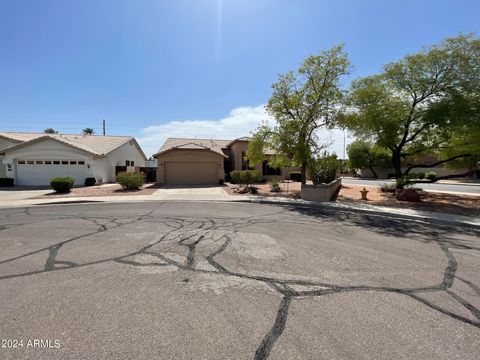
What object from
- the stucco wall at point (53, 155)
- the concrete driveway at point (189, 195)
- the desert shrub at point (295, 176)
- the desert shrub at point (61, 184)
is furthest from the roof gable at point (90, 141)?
the desert shrub at point (295, 176)

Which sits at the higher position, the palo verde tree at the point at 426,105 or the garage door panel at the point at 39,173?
the palo verde tree at the point at 426,105

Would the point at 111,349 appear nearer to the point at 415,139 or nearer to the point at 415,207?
the point at 415,207

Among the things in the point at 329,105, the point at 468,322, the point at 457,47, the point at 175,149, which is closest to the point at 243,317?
the point at 468,322

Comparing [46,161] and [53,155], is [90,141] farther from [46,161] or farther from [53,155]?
[46,161]

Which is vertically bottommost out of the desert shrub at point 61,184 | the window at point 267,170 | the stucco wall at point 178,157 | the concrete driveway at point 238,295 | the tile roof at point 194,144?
the concrete driveway at point 238,295

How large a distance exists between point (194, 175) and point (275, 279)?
2249 centimetres

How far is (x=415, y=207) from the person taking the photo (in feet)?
41.9

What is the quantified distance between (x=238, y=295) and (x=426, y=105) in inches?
632

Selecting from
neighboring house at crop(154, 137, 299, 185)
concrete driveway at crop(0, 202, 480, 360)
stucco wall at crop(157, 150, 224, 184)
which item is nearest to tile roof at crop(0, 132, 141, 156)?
stucco wall at crop(157, 150, 224, 184)

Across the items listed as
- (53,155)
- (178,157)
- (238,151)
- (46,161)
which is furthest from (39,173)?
(238,151)

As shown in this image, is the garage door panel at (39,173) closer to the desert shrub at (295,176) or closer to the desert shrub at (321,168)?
the desert shrub at (321,168)

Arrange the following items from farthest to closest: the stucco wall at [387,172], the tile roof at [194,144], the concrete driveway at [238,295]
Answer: the stucco wall at [387,172], the tile roof at [194,144], the concrete driveway at [238,295]

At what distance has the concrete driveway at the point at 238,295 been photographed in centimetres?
286

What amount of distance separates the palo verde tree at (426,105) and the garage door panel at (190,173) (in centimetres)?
1373
